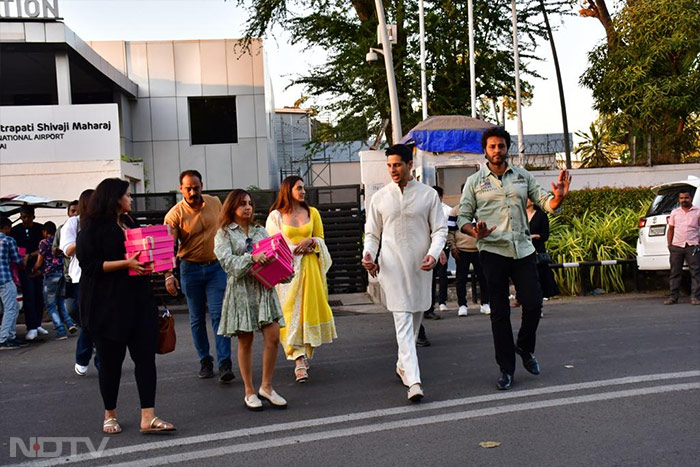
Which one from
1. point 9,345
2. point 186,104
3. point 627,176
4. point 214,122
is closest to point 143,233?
point 9,345

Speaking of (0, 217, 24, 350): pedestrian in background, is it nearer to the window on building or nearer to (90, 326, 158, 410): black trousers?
(90, 326, 158, 410): black trousers

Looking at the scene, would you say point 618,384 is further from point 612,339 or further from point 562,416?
point 612,339

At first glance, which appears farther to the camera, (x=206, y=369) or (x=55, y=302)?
(x=55, y=302)

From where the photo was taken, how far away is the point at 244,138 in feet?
Answer: 96.2

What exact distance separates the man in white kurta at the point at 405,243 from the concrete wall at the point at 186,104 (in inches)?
899

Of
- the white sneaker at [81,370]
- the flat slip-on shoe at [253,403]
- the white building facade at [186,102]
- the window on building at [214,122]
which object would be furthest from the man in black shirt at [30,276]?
the window on building at [214,122]

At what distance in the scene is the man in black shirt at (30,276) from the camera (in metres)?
11.6

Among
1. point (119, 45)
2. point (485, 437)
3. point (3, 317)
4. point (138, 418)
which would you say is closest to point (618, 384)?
point (485, 437)

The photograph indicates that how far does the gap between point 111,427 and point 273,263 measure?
5.51 feet

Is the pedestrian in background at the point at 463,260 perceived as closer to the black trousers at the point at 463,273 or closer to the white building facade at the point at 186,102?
the black trousers at the point at 463,273

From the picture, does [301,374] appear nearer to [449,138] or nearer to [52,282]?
[52,282]

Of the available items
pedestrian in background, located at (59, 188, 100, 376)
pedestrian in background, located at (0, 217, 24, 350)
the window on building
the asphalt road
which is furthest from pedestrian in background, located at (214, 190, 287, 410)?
the window on building

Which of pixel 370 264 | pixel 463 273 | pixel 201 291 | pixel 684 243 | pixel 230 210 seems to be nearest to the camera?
pixel 370 264

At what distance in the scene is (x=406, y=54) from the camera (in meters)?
26.0
